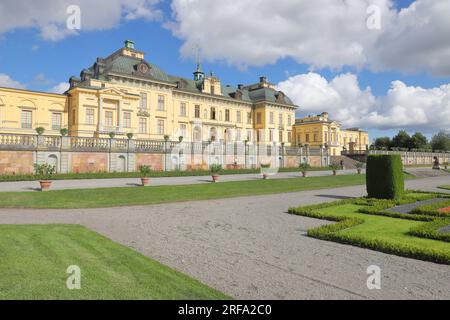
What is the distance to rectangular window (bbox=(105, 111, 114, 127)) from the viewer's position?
3884 cm

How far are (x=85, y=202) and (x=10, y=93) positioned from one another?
29538 mm

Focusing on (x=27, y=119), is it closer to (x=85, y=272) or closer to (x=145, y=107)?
(x=145, y=107)

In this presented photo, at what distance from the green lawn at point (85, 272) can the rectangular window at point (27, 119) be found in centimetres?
3416

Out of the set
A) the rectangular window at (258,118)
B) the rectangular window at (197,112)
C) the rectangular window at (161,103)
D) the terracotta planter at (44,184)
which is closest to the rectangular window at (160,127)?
the rectangular window at (161,103)

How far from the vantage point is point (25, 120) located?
35.7 metres

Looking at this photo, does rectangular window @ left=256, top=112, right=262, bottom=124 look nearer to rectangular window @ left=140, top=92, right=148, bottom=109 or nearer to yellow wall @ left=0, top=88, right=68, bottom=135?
rectangular window @ left=140, top=92, right=148, bottom=109

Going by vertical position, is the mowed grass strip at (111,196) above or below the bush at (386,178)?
below

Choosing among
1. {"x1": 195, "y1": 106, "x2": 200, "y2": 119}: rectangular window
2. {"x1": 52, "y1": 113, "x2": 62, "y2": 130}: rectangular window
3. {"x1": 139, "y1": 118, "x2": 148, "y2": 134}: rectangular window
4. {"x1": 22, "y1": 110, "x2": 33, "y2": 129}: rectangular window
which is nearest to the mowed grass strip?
{"x1": 22, "y1": 110, "x2": 33, "y2": 129}: rectangular window

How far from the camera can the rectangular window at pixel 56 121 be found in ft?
124

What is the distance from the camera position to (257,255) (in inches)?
252

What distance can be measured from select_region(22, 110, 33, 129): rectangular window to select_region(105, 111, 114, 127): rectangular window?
811cm

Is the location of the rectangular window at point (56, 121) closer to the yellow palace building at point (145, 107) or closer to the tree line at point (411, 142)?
the yellow palace building at point (145, 107)

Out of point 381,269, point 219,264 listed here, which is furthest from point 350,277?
point 219,264

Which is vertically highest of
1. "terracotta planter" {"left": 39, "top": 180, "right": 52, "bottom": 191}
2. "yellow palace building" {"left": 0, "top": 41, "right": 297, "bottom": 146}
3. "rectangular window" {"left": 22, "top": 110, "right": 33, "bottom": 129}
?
"yellow palace building" {"left": 0, "top": 41, "right": 297, "bottom": 146}
